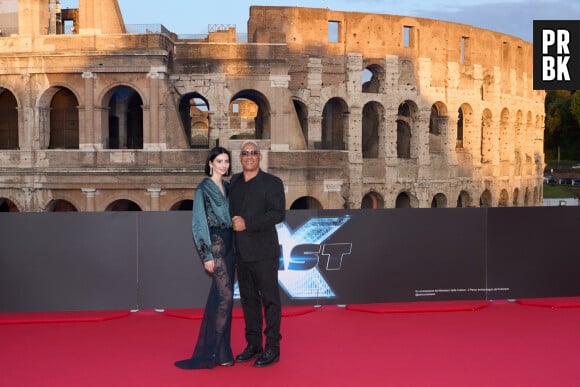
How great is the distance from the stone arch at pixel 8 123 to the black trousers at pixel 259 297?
2367cm

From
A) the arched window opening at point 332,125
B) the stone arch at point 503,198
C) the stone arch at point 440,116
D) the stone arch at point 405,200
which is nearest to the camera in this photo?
the stone arch at point 405,200

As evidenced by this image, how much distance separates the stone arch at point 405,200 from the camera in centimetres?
3034

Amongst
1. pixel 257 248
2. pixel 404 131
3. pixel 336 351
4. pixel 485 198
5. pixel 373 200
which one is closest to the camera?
pixel 257 248

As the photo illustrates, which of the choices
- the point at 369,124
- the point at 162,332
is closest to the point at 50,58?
the point at 369,124

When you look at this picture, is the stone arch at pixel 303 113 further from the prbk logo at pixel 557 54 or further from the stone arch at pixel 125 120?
the prbk logo at pixel 557 54

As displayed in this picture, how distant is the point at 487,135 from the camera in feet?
115

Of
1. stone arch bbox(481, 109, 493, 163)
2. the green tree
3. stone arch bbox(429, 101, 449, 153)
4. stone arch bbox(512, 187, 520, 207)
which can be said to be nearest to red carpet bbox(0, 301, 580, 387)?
stone arch bbox(429, 101, 449, 153)

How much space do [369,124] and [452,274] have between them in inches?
892

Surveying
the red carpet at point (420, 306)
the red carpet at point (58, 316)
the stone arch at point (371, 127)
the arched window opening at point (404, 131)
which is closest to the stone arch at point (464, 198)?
the arched window opening at point (404, 131)

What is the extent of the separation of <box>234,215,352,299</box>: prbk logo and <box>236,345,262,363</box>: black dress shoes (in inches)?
102

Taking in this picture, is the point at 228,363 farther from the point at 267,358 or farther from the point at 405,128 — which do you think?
the point at 405,128

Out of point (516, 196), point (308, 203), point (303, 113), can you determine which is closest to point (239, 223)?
point (308, 203)

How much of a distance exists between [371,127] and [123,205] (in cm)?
1162

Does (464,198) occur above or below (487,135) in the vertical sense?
below
